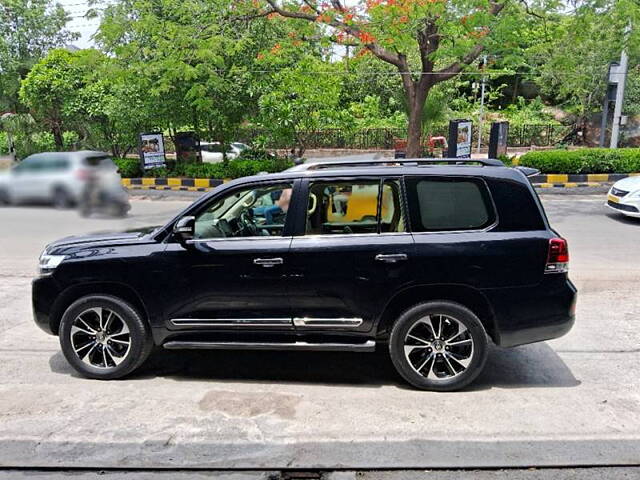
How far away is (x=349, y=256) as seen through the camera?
4324 mm

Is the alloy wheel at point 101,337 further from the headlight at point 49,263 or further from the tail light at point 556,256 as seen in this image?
the tail light at point 556,256

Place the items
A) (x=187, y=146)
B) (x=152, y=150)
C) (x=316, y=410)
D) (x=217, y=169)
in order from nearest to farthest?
(x=316, y=410) → (x=217, y=169) → (x=152, y=150) → (x=187, y=146)

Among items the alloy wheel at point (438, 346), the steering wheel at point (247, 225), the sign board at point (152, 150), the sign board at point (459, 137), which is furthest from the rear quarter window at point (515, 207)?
the sign board at point (152, 150)

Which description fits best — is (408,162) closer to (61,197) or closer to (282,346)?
(282,346)

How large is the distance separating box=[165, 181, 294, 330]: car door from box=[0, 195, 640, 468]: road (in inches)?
22.1

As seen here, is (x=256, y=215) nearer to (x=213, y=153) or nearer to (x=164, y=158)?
(x=164, y=158)

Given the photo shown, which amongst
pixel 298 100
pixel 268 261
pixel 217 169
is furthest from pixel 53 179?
pixel 298 100

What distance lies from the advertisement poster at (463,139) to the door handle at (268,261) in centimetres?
1451

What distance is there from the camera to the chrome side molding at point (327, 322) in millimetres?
4410

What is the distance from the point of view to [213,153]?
21250 mm

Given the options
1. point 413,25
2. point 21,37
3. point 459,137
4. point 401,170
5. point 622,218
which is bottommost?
point 622,218

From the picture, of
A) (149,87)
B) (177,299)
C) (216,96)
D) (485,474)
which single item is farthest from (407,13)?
(485,474)

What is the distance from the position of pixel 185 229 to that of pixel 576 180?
1527 cm

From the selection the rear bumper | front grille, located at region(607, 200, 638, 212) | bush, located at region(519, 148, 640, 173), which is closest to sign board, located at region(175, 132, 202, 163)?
bush, located at region(519, 148, 640, 173)
